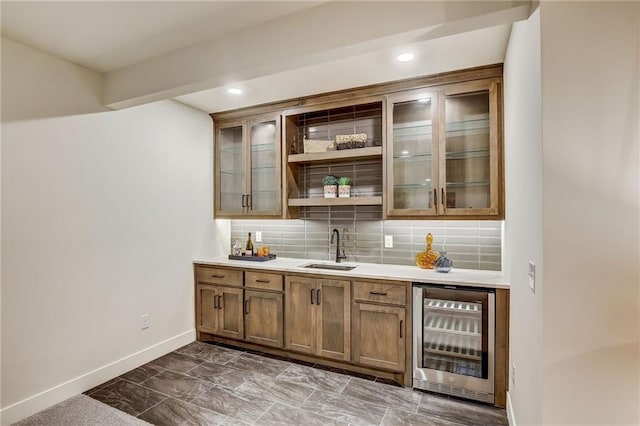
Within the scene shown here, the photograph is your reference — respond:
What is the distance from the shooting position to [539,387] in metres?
1.37

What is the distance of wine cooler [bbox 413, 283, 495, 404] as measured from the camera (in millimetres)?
2428

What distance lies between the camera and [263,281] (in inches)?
128

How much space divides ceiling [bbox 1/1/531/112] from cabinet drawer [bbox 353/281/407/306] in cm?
175

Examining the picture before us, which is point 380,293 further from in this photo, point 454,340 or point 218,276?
point 218,276

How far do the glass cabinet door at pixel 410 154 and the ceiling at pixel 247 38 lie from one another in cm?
26

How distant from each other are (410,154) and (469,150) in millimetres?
480

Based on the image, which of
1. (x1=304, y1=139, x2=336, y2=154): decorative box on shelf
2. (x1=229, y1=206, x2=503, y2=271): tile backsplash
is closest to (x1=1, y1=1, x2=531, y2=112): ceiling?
(x1=304, y1=139, x2=336, y2=154): decorative box on shelf

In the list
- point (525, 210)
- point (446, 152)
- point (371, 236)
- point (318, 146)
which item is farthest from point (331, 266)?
point (525, 210)

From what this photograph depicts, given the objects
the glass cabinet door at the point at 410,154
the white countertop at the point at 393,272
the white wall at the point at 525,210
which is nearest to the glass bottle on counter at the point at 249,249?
the white countertop at the point at 393,272

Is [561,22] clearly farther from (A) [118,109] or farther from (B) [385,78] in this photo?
(A) [118,109]

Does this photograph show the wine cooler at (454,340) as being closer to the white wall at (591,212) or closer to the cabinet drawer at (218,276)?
the white wall at (591,212)

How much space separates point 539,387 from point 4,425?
312cm

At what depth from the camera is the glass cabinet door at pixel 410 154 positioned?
9.44 feet

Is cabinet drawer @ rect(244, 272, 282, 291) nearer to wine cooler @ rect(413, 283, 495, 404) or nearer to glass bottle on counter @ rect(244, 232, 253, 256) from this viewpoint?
Result: glass bottle on counter @ rect(244, 232, 253, 256)
